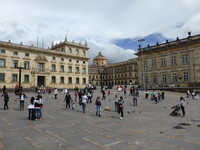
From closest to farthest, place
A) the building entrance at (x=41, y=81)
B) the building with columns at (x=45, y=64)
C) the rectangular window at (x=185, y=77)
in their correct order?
the rectangular window at (x=185, y=77) → the building with columns at (x=45, y=64) → the building entrance at (x=41, y=81)

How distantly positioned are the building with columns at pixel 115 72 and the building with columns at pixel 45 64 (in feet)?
59.9

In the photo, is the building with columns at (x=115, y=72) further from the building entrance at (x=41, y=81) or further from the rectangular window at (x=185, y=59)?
the rectangular window at (x=185, y=59)

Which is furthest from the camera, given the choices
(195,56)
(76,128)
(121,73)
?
(121,73)

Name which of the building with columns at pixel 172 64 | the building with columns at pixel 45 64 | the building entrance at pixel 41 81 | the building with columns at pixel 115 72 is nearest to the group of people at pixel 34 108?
the building with columns at pixel 45 64

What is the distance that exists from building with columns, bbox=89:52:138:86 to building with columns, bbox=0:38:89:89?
59.9 ft

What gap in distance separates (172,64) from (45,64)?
110ft

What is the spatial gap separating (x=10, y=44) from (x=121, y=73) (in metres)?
51.9

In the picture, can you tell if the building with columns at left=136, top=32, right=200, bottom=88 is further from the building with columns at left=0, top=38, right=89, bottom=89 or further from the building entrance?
the building entrance

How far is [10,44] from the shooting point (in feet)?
128

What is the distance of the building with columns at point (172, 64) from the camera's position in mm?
31375

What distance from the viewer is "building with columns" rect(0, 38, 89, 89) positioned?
3881 cm

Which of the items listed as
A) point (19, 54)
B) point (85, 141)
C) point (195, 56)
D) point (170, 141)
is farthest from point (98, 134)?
point (19, 54)

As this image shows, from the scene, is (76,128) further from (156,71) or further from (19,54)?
(19,54)

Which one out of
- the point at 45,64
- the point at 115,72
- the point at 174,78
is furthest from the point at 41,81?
the point at 115,72
